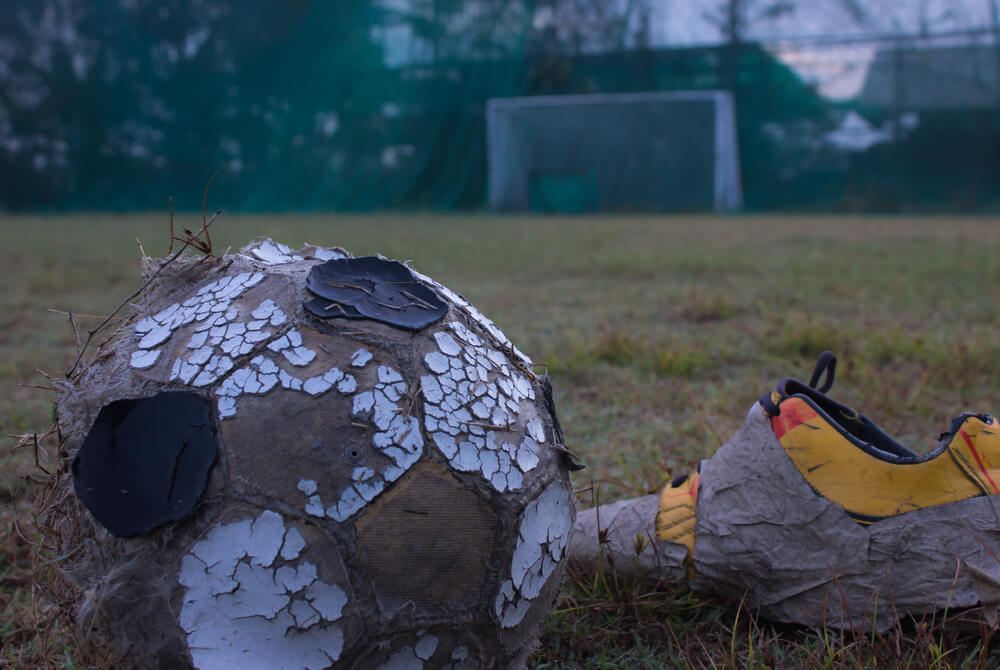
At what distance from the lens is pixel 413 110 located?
48.2 ft

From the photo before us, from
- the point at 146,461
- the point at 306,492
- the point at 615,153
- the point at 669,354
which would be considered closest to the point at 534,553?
the point at 306,492

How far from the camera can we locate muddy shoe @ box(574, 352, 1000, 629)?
→ 1.27 meters

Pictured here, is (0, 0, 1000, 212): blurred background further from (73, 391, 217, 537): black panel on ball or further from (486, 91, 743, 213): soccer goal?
(73, 391, 217, 537): black panel on ball

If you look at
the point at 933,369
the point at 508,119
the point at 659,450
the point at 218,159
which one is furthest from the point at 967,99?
→ the point at 659,450

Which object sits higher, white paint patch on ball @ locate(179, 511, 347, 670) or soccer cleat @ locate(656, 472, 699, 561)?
white paint patch on ball @ locate(179, 511, 347, 670)

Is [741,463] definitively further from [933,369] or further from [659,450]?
[933,369]

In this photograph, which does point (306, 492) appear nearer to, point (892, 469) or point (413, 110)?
point (892, 469)

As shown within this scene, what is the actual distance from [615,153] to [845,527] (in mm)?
14825

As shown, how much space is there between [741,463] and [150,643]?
98cm

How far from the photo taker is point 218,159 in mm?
14602

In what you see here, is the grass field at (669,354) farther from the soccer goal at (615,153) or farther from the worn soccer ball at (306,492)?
the soccer goal at (615,153)

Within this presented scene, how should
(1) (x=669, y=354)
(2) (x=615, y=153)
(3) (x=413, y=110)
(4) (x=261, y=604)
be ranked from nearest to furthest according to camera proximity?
(4) (x=261, y=604), (1) (x=669, y=354), (3) (x=413, y=110), (2) (x=615, y=153)

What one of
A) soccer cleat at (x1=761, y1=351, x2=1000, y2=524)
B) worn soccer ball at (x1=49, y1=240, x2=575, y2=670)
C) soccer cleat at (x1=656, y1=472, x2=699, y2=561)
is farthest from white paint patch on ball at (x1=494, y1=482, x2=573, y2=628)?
soccer cleat at (x1=761, y1=351, x2=1000, y2=524)

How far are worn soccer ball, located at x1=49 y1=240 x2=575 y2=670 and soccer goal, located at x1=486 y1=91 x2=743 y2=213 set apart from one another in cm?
1472
